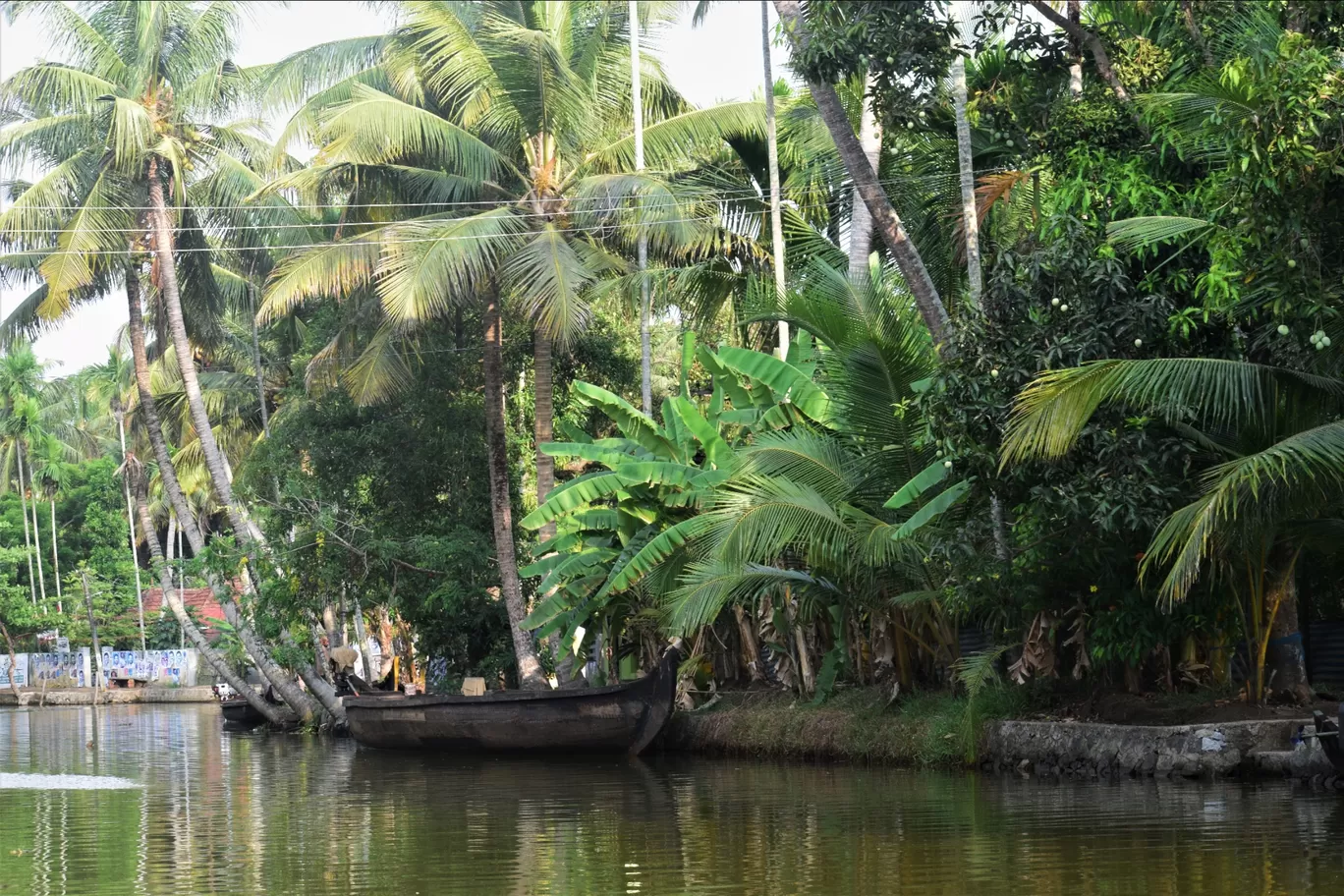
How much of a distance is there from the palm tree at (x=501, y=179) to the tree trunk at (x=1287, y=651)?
33.9 feet

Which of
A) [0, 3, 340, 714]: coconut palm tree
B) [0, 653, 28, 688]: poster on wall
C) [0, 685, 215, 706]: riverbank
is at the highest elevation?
[0, 3, 340, 714]: coconut palm tree

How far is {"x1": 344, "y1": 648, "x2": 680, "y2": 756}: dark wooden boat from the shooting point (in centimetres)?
2042

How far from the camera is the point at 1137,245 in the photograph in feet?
43.5

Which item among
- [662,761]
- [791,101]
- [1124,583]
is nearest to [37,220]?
[791,101]

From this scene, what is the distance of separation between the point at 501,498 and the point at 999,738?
440 inches

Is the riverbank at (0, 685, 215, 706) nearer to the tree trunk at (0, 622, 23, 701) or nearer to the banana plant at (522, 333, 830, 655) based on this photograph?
the tree trunk at (0, 622, 23, 701)

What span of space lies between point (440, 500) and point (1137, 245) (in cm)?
1717

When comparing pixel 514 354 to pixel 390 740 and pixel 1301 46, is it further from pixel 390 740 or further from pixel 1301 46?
pixel 1301 46

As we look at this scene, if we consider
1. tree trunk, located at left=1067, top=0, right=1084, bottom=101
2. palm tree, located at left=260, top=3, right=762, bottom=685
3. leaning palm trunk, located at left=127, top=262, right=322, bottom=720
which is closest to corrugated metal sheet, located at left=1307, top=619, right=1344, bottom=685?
tree trunk, located at left=1067, top=0, right=1084, bottom=101

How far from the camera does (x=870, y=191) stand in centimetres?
1596

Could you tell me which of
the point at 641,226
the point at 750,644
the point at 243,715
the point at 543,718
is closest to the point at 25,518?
the point at 243,715

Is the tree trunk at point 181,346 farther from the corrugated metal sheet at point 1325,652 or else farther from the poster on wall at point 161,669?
the poster on wall at point 161,669

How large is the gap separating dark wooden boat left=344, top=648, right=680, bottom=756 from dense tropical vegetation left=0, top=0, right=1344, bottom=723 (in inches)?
43.5

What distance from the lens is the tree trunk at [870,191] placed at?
1581 centimetres
